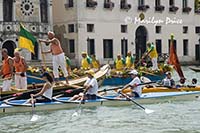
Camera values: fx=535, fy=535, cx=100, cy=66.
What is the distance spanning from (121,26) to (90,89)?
2395 cm

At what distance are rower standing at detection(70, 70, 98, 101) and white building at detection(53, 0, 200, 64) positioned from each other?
21.2 meters

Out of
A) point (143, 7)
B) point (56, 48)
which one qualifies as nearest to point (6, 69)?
point (56, 48)

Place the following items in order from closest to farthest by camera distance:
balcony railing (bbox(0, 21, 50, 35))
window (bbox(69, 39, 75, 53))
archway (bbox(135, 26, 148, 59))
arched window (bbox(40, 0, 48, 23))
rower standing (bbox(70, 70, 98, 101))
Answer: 1. rower standing (bbox(70, 70, 98, 101))
2. balcony railing (bbox(0, 21, 50, 35))
3. arched window (bbox(40, 0, 48, 23))
4. window (bbox(69, 39, 75, 53))
5. archway (bbox(135, 26, 148, 59))

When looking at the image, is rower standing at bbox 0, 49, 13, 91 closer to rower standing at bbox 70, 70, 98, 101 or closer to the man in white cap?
rower standing at bbox 70, 70, 98, 101

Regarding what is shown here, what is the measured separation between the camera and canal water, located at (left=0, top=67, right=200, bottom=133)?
10.6 meters

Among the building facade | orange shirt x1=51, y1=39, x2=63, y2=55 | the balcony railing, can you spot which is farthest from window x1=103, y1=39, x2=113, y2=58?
orange shirt x1=51, y1=39, x2=63, y2=55

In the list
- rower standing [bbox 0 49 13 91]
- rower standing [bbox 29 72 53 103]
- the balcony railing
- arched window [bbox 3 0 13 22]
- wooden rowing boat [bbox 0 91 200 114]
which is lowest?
wooden rowing boat [bbox 0 91 200 114]

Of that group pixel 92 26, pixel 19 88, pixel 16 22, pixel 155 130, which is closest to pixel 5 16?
pixel 16 22

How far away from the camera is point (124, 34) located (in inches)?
1443

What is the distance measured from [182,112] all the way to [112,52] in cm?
2343

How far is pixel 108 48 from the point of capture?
36.2m

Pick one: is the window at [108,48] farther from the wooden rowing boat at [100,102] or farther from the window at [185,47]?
Answer: the wooden rowing boat at [100,102]

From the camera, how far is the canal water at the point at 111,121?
10.6m

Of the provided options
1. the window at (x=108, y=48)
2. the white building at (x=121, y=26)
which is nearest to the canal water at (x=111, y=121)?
the white building at (x=121, y=26)
